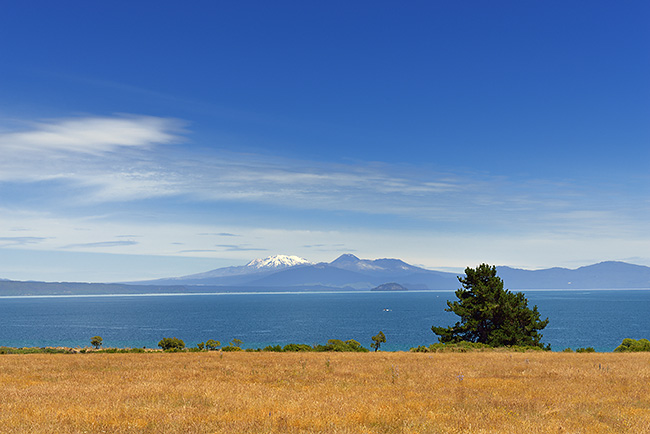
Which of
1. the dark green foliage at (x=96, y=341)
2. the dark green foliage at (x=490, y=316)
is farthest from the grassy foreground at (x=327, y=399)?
the dark green foliage at (x=96, y=341)

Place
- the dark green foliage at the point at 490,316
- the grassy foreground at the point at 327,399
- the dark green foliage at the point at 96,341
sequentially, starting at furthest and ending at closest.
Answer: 1. the dark green foliage at the point at 96,341
2. the dark green foliage at the point at 490,316
3. the grassy foreground at the point at 327,399

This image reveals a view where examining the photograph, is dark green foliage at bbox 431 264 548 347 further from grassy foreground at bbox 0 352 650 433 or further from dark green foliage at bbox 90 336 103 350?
dark green foliage at bbox 90 336 103 350

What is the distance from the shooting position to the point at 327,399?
13.5 metres

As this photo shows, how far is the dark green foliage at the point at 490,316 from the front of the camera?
47.5m

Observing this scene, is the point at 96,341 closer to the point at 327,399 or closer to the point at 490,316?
the point at 490,316

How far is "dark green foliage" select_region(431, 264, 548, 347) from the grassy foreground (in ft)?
82.7

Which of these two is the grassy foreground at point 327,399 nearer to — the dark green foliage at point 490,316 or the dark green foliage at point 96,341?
the dark green foliage at point 490,316

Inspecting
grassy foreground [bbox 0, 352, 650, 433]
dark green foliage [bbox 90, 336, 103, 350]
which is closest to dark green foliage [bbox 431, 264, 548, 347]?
grassy foreground [bbox 0, 352, 650, 433]

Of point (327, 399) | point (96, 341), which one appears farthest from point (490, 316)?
point (96, 341)

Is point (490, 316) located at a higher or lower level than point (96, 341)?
higher

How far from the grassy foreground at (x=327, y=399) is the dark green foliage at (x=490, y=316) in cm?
2521

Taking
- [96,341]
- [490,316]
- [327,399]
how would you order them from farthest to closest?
[96,341] → [490,316] → [327,399]

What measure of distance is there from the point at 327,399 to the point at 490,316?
39.1 meters

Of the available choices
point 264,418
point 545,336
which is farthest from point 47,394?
point 545,336
